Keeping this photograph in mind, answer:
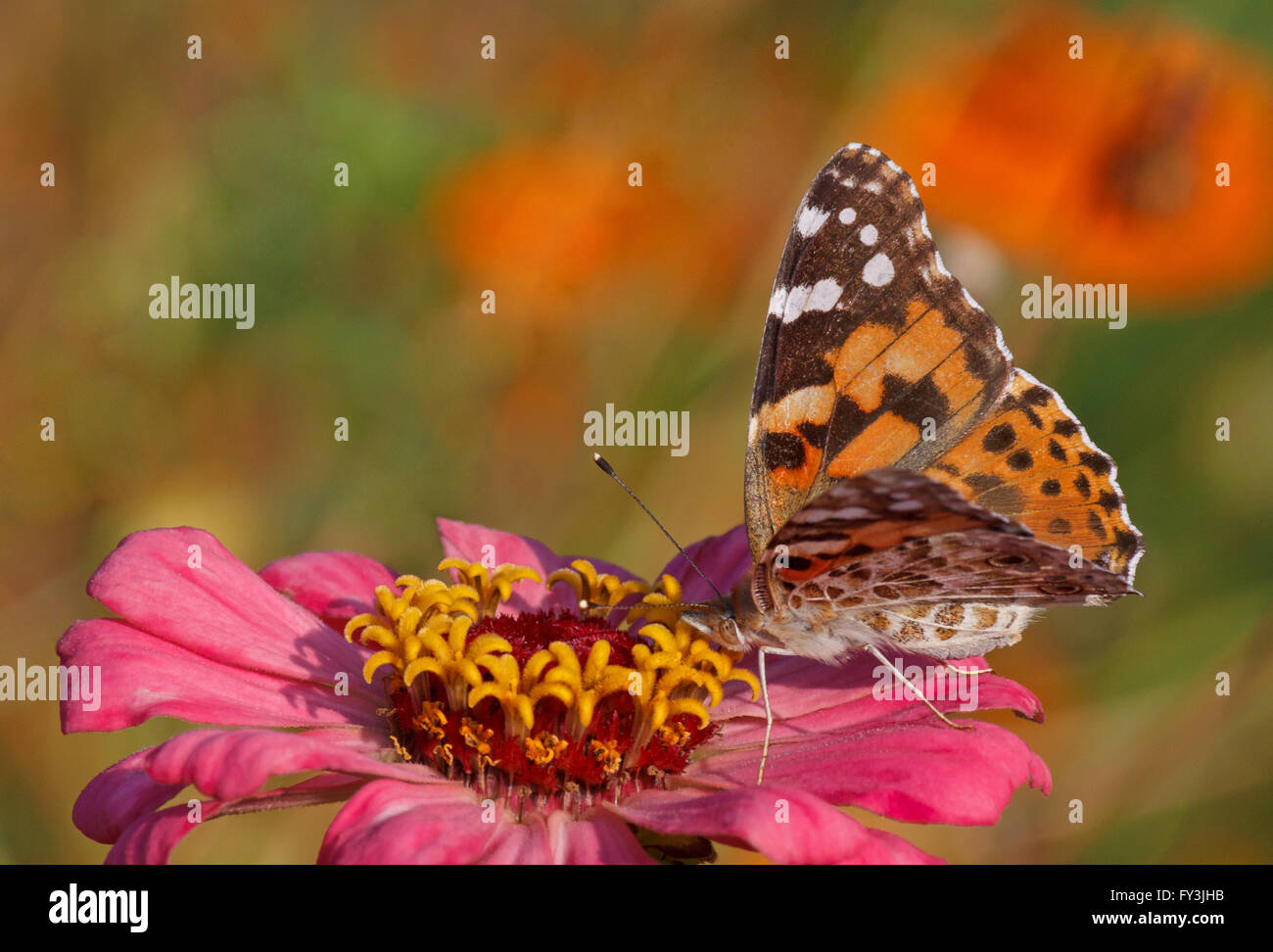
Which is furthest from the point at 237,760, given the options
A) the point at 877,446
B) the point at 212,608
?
the point at 877,446

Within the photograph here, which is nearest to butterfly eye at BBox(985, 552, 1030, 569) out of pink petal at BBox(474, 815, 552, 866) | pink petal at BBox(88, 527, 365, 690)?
pink petal at BBox(474, 815, 552, 866)

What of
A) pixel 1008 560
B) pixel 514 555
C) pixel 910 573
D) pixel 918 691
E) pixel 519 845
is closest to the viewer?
pixel 519 845

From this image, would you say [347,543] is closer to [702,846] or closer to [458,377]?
[458,377]

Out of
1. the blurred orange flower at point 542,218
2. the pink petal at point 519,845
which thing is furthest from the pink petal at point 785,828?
the blurred orange flower at point 542,218

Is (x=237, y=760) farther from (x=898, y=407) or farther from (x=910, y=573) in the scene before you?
(x=898, y=407)

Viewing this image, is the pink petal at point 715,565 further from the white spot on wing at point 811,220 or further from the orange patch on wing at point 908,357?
the white spot on wing at point 811,220

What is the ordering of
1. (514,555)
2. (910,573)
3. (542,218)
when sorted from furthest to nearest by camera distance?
(542,218)
(514,555)
(910,573)

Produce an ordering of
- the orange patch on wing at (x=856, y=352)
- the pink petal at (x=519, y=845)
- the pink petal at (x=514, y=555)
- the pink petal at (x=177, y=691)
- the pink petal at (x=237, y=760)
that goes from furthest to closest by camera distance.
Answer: the pink petal at (x=514, y=555) < the orange patch on wing at (x=856, y=352) < the pink petal at (x=177, y=691) < the pink petal at (x=519, y=845) < the pink petal at (x=237, y=760)
